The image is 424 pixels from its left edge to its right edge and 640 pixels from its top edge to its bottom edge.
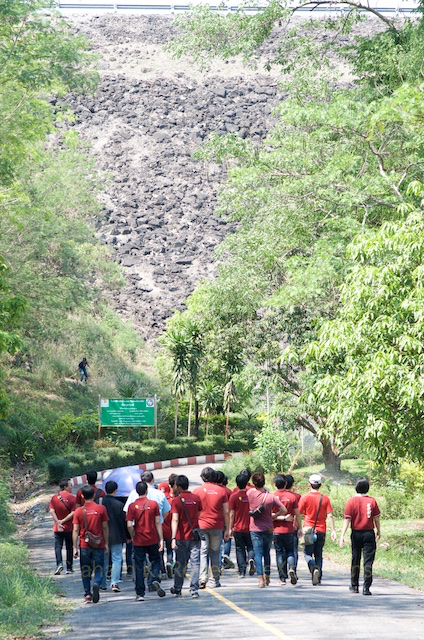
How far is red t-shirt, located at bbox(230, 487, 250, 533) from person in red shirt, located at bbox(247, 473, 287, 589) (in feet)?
1.74

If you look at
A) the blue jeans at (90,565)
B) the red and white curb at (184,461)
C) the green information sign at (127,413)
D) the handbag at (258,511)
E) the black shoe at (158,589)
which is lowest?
the red and white curb at (184,461)

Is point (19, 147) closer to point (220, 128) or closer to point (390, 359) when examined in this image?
point (390, 359)

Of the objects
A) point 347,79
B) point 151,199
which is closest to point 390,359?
point 151,199

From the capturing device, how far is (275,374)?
2886 cm

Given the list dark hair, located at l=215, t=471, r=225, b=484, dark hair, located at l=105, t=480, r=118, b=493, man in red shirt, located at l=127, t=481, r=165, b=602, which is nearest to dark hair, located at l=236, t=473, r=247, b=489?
dark hair, located at l=215, t=471, r=225, b=484

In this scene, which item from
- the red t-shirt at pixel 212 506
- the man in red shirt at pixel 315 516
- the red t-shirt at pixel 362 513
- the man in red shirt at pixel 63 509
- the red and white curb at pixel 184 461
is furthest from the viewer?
the red and white curb at pixel 184 461

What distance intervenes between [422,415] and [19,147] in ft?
40.0

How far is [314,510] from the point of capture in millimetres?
11578

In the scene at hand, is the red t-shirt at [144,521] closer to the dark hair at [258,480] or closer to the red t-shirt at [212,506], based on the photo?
the red t-shirt at [212,506]

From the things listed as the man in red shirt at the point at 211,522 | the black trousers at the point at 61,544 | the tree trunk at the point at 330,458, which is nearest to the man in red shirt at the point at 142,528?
the man in red shirt at the point at 211,522

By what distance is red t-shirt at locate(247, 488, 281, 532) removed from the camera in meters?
11.3

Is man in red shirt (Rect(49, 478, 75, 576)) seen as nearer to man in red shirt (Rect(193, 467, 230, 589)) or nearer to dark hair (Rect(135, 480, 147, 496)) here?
dark hair (Rect(135, 480, 147, 496))

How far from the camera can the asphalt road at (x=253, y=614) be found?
8445 millimetres

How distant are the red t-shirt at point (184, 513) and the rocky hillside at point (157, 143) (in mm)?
54114
